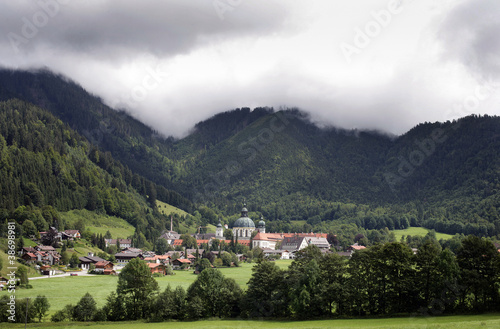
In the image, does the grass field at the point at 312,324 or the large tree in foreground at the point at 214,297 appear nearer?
the grass field at the point at 312,324

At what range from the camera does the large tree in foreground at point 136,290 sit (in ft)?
230

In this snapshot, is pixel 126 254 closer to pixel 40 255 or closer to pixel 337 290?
pixel 40 255

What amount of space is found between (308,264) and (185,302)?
59.9 ft

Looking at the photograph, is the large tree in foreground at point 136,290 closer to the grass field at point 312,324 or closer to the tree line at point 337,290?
the tree line at point 337,290

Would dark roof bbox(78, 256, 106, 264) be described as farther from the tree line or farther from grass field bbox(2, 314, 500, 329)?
grass field bbox(2, 314, 500, 329)

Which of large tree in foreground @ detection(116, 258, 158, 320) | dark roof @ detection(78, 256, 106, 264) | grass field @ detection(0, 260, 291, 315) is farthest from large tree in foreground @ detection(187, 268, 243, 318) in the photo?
dark roof @ detection(78, 256, 106, 264)

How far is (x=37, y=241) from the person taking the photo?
145125mm

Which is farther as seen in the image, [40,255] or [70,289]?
[40,255]

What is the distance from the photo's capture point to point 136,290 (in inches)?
2795

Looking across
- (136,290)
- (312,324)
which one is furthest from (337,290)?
(136,290)

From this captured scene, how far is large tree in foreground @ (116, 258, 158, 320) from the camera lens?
7000 cm

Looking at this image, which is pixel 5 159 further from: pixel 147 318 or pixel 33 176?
pixel 147 318

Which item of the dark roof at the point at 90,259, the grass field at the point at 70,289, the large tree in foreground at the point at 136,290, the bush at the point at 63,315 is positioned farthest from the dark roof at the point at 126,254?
the bush at the point at 63,315

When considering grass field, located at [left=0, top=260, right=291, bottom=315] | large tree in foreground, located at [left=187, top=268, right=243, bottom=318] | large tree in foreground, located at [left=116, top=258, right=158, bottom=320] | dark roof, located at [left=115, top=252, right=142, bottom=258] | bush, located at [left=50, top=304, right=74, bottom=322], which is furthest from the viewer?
dark roof, located at [left=115, top=252, right=142, bottom=258]
